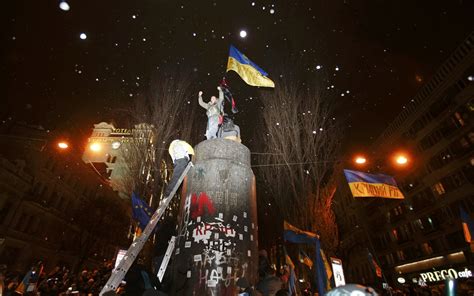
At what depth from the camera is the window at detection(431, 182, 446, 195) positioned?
34237mm

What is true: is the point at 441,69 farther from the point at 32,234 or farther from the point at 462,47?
the point at 32,234

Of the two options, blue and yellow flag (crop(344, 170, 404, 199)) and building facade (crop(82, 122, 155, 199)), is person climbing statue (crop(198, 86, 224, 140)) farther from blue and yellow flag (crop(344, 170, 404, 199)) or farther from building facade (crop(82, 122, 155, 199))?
building facade (crop(82, 122, 155, 199))

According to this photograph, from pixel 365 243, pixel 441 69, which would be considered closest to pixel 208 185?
pixel 441 69

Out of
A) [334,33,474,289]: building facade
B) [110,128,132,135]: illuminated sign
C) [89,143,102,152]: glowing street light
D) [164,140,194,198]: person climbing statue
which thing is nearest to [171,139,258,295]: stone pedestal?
[164,140,194,198]: person climbing statue

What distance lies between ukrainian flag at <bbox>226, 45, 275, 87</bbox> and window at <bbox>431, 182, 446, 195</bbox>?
3344 centimetres

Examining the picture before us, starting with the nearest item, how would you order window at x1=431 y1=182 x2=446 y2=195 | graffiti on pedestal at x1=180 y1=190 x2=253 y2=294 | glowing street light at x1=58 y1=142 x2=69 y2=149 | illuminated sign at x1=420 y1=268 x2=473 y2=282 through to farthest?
1. graffiti on pedestal at x1=180 y1=190 x2=253 y2=294
2. illuminated sign at x1=420 y1=268 x2=473 y2=282
3. window at x1=431 y1=182 x2=446 y2=195
4. glowing street light at x1=58 y1=142 x2=69 y2=149

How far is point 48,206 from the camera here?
34.2 metres

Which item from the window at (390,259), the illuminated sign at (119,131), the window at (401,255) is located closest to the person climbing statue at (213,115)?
the window at (401,255)

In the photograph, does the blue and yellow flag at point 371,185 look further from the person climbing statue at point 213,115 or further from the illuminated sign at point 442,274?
the illuminated sign at point 442,274

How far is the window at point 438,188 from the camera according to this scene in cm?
3424

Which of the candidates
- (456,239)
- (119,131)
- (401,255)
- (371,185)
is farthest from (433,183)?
(119,131)

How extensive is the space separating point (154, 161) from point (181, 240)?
13023 mm

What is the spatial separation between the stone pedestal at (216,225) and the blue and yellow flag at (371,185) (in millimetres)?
4157

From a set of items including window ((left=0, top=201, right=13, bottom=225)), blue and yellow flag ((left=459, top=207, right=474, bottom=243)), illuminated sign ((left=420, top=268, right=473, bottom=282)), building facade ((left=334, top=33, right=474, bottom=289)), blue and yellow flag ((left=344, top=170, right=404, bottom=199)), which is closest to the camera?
blue and yellow flag ((left=344, top=170, right=404, bottom=199))
